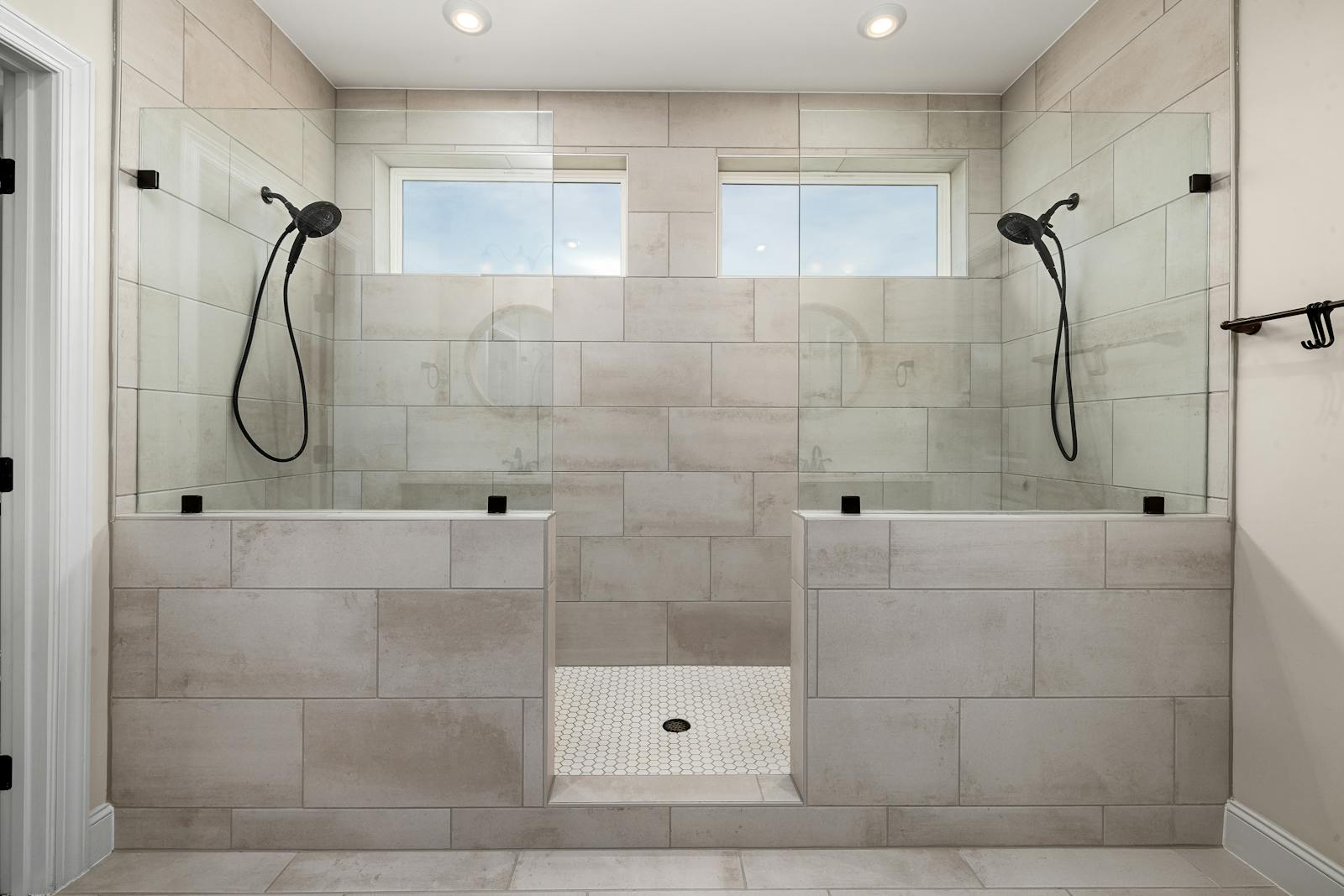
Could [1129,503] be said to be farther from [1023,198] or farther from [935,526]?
[1023,198]

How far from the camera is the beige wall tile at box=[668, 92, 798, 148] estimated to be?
293 centimetres

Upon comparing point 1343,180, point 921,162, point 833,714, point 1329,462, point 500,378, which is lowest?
point 833,714

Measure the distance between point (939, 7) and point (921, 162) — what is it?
0.91m

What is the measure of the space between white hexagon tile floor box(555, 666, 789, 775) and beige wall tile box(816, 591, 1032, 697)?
1.43 feet

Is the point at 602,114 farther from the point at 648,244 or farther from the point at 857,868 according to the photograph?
the point at 857,868

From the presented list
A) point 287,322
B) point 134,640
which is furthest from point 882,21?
point 134,640

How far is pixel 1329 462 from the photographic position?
1.57 meters

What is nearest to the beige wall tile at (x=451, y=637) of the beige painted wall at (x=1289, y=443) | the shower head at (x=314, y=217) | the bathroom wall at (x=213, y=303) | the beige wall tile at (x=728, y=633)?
the bathroom wall at (x=213, y=303)

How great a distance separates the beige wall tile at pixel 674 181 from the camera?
9.62ft

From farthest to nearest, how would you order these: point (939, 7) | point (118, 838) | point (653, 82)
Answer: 1. point (653, 82)
2. point (939, 7)
3. point (118, 838)

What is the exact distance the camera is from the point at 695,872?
1.73 meters

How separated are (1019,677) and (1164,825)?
0.55 metres

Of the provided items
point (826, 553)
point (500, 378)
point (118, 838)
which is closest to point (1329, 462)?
point (826, 553)

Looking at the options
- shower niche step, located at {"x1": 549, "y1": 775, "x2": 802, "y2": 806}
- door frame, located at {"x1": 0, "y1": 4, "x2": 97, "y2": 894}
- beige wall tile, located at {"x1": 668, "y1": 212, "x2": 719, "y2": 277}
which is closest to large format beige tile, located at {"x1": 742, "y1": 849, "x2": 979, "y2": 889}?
shower niche step, located at {"x1": 549, "y1": 775, "x2": 802, "y2": 806}
